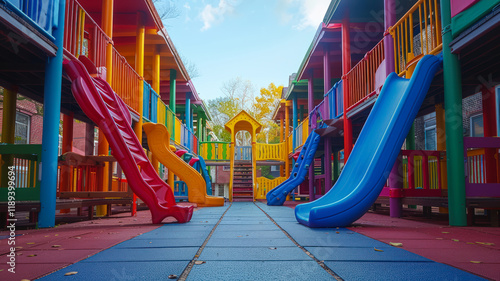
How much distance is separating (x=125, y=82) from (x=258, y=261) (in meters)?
7.82

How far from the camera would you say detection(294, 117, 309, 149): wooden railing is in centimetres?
1605

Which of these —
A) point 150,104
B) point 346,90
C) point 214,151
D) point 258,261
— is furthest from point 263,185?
point 258,261

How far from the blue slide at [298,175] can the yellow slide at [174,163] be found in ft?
6.31

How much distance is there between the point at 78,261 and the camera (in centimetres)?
293

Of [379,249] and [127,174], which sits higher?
[127,174]

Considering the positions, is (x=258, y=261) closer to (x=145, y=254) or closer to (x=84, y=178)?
(x=145, y=254)

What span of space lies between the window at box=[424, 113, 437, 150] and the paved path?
45.2 ft

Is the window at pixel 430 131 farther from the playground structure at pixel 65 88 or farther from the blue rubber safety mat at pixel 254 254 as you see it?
the blue rubber safety mat at pixel 254 254

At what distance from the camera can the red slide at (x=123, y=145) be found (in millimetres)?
5750

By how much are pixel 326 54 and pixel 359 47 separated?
1466mm

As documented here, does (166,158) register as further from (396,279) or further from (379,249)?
(396,279)

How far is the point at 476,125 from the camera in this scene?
45.4ft

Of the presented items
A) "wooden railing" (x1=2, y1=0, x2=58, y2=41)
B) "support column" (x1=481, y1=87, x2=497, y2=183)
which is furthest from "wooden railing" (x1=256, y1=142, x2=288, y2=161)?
"wooden railing" (x1=2, y1=0, x2=58, y2=41)

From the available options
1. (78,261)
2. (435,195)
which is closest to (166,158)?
(435,195)
